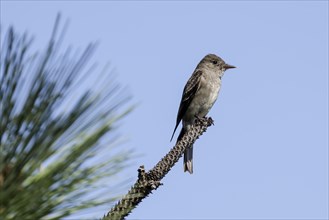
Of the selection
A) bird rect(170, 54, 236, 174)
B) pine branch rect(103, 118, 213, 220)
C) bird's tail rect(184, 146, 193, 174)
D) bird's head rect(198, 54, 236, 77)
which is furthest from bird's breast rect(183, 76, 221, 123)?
pine branch rect(103, 118, 213, 220)

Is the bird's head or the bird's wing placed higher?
the bird's head

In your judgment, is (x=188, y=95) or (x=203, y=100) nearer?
(x=203, y=100)

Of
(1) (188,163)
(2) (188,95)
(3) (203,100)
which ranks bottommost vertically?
(1) (188,163)

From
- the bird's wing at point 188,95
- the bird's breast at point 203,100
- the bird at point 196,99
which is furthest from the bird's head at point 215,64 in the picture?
the bird's breast at point 203,100

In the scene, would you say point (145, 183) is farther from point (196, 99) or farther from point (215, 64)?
point (215, 64)

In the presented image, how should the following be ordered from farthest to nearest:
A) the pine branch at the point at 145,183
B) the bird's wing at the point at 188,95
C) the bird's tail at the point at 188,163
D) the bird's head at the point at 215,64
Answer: the bird's head at the point at 215,64 → the bird's wing at the point at 188,95 → the bird's tail at the point at 188,163 → the pine branch at the point at 145,183

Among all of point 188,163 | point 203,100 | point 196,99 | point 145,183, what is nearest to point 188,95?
point 196,99

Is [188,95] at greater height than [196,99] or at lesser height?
greater

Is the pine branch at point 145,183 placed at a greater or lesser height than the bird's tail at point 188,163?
lesser

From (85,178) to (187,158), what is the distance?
9.69 metres

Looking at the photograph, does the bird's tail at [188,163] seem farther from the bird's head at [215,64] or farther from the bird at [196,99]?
the bird's head at [215,64]

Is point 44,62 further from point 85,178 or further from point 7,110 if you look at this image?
point 85,178

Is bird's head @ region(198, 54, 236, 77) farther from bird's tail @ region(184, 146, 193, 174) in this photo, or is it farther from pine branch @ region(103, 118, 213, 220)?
pine branch @ region(103, 118, 213, 220)

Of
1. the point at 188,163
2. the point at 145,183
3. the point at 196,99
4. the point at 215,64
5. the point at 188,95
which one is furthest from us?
the point at 215,64
